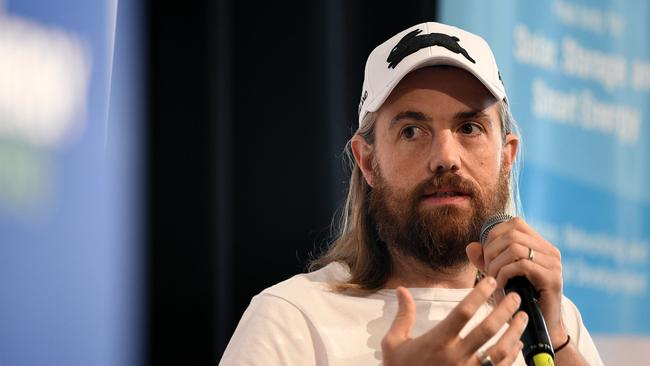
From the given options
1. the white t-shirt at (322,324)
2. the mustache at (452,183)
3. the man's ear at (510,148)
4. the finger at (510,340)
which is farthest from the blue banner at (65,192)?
the finger at (510,340)

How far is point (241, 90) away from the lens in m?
2.60

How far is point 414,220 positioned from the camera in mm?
1954

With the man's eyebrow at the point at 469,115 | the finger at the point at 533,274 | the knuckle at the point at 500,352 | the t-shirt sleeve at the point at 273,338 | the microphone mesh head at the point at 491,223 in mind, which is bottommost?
the t-shirt sleeve at the point at 273,338

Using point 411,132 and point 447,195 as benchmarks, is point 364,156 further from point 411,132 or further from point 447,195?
point 447,195

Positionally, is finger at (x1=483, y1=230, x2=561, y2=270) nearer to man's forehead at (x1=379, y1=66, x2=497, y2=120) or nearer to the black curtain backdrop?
man's forehead at (x1=379, y1=66, x2=497, y2=120)

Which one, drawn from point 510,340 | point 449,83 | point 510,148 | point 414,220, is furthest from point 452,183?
point 510,340

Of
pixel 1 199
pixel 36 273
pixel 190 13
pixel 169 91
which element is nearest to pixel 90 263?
pixel 36 273

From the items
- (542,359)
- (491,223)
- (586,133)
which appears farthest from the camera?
(586,133)

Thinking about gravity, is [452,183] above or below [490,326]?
above

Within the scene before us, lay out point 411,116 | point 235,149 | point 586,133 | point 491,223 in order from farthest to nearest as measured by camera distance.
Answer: point 586,133 → point 235,149 → point 411,116 → point 491,223

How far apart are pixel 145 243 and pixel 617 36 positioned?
1714 mm

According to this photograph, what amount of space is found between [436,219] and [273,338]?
0.43m

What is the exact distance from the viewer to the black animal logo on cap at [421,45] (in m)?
2.00

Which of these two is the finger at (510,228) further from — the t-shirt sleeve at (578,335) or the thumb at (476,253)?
the t-shirt sleeve at (578,335)
